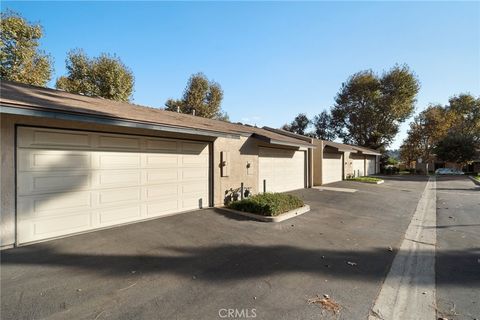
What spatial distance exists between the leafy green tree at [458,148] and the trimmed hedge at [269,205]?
127ft

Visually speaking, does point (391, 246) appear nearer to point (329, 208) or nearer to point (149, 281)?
point (329, 208)

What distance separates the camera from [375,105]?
3841 cm

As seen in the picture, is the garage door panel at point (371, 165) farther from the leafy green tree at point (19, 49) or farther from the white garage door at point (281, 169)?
the leafy green tree at point (19, 49)

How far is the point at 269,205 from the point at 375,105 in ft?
123

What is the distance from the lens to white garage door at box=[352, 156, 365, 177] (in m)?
27.1

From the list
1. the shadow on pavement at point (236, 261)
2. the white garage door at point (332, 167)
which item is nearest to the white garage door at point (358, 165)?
the white garage door at point (332, 167)

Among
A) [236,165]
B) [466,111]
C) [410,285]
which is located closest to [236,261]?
[410,285]

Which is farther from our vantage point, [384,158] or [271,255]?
[384,158]

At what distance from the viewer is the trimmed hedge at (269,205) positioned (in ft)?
25.7

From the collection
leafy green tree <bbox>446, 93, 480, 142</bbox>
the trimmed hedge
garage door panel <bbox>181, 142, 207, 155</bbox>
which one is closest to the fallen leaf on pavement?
the trimmed hedge

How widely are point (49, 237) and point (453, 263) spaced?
823 centimetres

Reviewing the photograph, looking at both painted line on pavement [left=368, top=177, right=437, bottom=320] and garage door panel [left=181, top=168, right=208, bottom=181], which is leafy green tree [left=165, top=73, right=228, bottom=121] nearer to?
garage door panel [left=181, top=168, right=208, bottom=181]

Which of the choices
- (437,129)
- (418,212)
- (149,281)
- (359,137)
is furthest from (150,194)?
(437,129)

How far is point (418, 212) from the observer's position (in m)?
9.73
